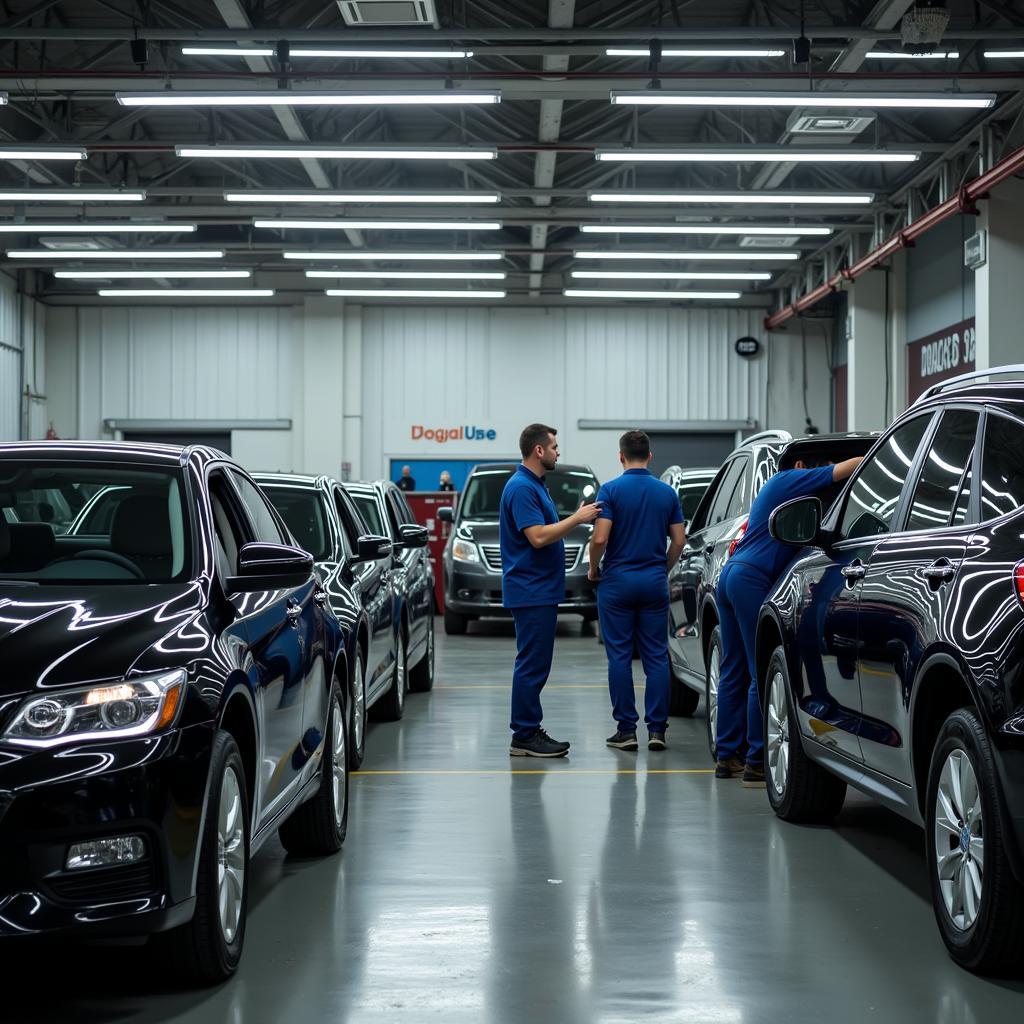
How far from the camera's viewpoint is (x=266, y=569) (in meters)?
4.27

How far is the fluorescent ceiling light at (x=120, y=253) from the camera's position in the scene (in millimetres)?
22641

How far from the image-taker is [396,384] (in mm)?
28625

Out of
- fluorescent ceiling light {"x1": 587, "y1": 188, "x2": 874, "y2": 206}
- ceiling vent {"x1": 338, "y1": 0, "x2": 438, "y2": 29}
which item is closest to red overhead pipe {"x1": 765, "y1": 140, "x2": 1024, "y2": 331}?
fluorescent ceiling light {"x1": 587, "y1": 188, "x2": 874, "y2": 206}

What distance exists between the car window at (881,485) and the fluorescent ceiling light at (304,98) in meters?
8.42

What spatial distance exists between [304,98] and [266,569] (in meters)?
9.80

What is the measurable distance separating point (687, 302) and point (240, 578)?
83.0 ft

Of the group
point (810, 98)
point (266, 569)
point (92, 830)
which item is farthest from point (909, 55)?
point (92, 830)

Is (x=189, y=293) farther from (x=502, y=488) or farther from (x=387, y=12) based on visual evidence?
(x=387, y=12)

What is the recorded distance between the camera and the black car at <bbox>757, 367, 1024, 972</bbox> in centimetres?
370

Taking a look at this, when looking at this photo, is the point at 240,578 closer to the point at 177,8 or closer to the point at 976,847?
the point at 976,847

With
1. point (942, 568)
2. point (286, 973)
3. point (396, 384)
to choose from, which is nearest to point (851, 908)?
point (942, 568)

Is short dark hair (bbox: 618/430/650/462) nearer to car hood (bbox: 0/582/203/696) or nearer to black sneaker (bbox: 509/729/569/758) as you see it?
black sneaker (bbox: 509/729/569/758)

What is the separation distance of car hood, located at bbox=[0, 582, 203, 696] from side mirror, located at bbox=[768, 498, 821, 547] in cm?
273

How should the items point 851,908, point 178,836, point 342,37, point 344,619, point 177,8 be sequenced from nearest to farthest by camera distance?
point 178,836 < point 851,908 < point 344,619 < point 342,37 < point 177,8
